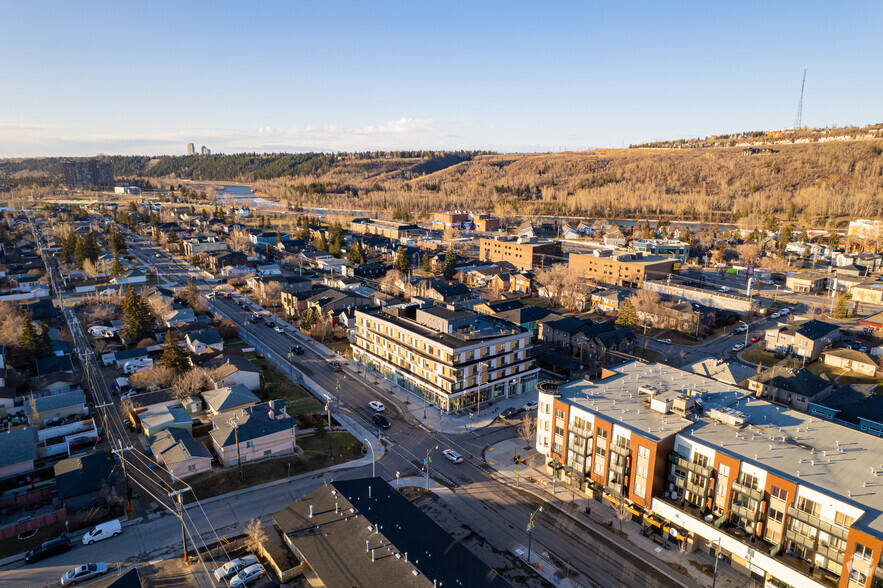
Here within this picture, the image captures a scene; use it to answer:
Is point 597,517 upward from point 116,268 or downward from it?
downward

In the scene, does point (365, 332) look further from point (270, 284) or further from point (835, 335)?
point (835, 335)

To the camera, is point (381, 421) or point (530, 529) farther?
point (381, 421)

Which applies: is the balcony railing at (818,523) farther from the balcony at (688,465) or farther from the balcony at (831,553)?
the balcony at (688,465)

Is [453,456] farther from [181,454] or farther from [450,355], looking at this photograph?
[181,454]

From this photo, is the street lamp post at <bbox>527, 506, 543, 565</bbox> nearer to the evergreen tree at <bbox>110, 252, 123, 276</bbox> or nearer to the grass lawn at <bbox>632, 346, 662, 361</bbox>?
the grass lawn at <bbox>632, 346, 662, 361</bbox>

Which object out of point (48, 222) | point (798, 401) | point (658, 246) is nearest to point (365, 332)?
point (798, 401)

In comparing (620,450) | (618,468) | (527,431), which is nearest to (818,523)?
(620,450)

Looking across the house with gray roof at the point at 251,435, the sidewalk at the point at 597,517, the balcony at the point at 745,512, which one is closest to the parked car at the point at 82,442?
the house with gray roof at the point at 251,435
